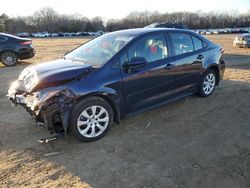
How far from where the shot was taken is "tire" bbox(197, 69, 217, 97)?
6.15m

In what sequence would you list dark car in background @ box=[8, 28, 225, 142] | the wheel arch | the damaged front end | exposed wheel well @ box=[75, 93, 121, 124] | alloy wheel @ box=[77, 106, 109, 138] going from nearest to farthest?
the damaged front end < dark car in background @ box=[8, 28, 225, 142] < alloy wheel @ box=[77, 106, 109, 138] < exposed wheel well @ box=[75, 93, 121, 124] < the wheel arch

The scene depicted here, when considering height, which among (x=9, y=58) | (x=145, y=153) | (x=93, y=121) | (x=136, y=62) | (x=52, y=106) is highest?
(x=136, y=62)

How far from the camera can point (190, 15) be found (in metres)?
109

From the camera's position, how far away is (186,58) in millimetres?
5547

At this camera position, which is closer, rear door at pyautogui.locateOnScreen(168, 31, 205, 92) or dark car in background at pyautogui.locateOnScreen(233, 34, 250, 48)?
rear door at pyautogui.locateOnScreen(168, 31, 205, 92)

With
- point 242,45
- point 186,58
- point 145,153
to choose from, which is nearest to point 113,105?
point 145,153

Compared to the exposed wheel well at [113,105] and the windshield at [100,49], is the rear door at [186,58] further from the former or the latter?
the exposed wheel well at [113,105]

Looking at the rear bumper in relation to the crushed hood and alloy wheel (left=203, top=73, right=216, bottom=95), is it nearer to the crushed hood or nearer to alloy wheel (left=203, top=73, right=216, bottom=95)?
alloy wheel (left=203, top=73, right=216, bottom=95)

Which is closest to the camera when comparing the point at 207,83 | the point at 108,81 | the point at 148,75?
the point at 108,81

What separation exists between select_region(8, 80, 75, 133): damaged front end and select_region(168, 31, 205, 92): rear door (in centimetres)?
234

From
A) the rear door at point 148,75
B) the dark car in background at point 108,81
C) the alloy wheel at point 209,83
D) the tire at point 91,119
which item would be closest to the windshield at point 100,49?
the dark car in background at point 108,81

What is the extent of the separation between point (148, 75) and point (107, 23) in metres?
108

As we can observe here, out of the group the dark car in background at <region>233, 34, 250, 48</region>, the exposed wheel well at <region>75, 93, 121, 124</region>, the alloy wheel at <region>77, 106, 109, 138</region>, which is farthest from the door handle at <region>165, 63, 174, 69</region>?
the dark car in background at <region>233, 34, 250, 48</region>

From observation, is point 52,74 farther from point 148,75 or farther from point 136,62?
point 148,75
